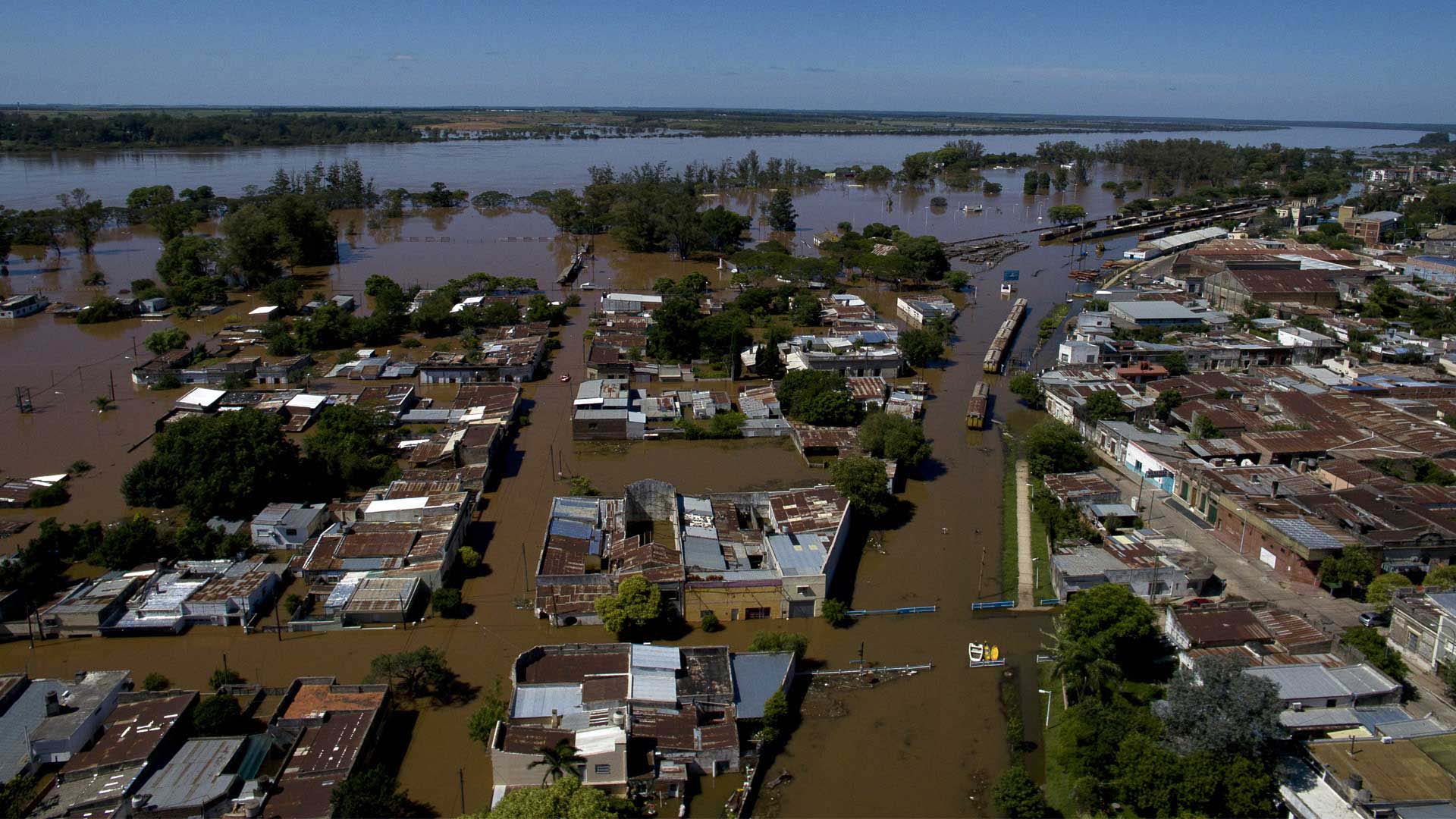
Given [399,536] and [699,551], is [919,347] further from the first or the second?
[399,536]

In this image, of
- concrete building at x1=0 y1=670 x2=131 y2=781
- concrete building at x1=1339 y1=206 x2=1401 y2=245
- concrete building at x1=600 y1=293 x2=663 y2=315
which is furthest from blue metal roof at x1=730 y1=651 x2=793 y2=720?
concrete building at x1=1339 y1=206 x2=1401 y2=245

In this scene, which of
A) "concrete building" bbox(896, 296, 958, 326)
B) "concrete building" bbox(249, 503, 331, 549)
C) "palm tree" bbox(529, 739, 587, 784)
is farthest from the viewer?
"concrete building" bbox(896, 296, 958, 326)

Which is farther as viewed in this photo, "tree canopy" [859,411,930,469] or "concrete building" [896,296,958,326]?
"concrete building" [896,296,958,326]

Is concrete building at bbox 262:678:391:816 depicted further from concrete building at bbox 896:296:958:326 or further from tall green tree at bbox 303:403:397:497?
concrete building at bbox 896:296:958:326

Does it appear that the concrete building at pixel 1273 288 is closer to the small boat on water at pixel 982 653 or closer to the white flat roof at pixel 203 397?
the small boat on water at pixel 982 653

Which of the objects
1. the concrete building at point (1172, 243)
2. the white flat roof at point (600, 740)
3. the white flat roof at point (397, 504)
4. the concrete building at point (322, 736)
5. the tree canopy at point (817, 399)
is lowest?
the concrete building at point (322, 736)

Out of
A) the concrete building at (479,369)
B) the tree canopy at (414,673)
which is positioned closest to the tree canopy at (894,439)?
the tree canopy at (414,673)

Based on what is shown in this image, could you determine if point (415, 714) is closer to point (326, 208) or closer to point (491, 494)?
point (491, 494)

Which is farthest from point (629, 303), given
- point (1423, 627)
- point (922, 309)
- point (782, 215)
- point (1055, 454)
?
point (1423, 627)
